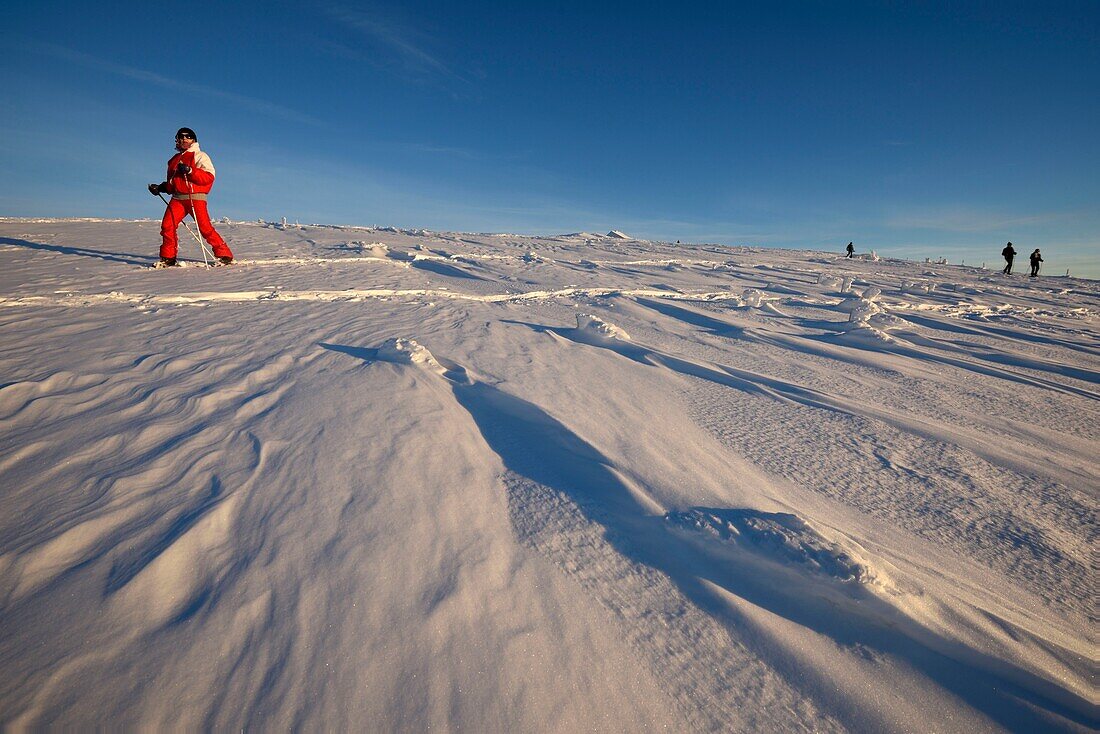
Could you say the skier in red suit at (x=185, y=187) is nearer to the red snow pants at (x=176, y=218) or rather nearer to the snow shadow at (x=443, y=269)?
the red snow pants at (x=176, y=218)

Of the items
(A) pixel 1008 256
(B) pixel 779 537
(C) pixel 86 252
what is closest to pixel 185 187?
(C) pixel 86 252

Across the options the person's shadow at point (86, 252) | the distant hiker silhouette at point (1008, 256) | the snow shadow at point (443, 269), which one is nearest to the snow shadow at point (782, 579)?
the snow shadow at point (443, 269)

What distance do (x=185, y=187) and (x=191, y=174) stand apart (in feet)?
Result: 0.58

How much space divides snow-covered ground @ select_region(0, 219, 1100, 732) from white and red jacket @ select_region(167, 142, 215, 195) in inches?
96.3

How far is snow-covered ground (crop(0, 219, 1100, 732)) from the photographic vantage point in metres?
0.99

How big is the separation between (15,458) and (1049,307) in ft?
37.9

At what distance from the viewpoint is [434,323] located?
3.57 meters

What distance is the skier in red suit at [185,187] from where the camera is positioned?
479 cm

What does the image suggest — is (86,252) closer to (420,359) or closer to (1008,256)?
(420,359)

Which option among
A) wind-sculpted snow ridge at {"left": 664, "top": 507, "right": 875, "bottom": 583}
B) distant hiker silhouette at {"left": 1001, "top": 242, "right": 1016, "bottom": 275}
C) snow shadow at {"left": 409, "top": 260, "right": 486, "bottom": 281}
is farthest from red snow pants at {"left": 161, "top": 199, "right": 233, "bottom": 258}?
distant hiker silhouette at {"left": 1001, "top": 242, "right": 1016, "bottom": 275}

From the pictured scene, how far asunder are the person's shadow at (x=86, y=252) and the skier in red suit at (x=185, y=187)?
29.3 inches

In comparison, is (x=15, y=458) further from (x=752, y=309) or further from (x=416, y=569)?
(x=752, y=309)

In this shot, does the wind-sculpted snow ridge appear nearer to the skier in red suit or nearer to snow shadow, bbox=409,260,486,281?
snow shadow, bbox=409,260,486,281

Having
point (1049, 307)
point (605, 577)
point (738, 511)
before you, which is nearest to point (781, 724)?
point (605, 577)
